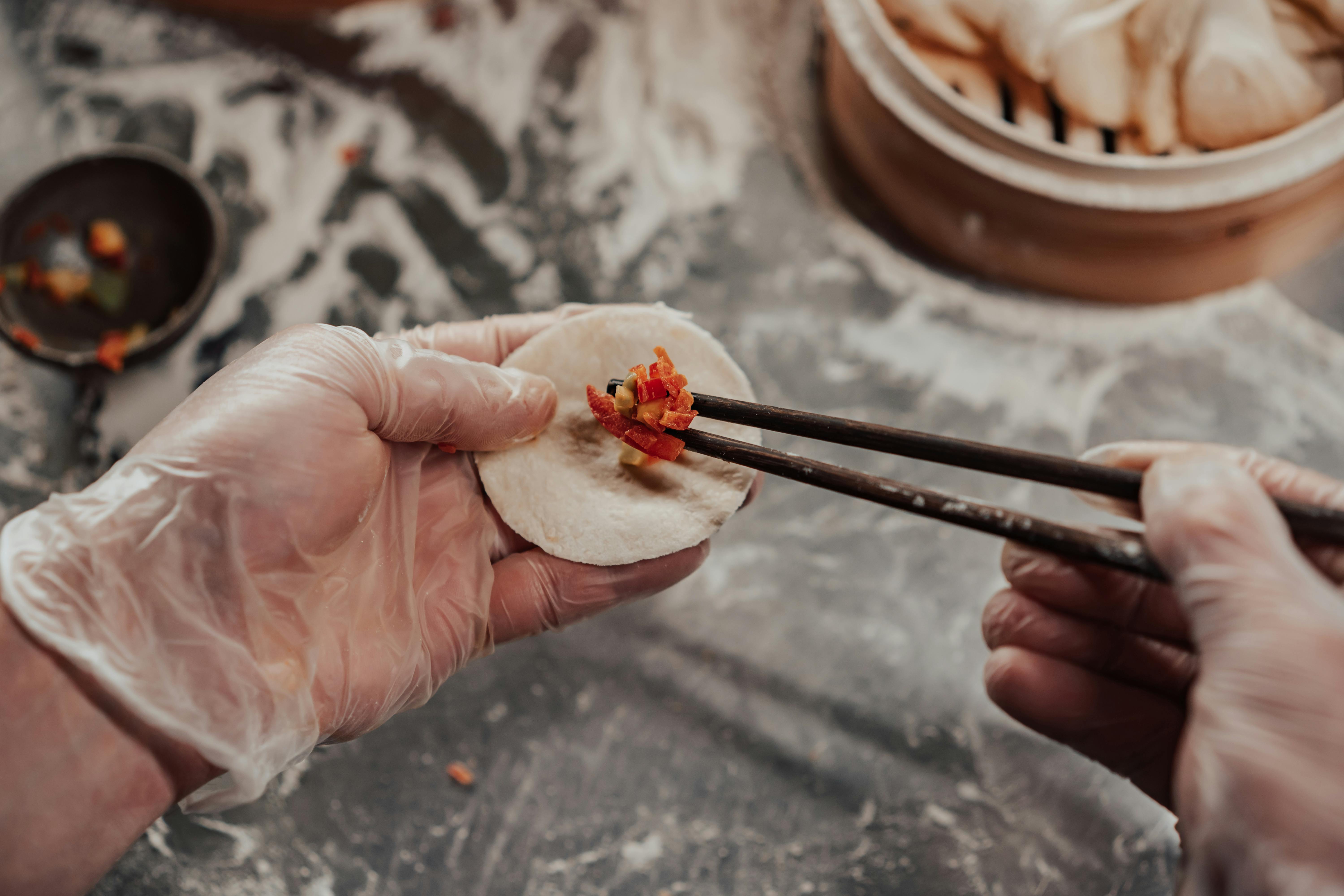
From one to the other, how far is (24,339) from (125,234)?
0.56 meters

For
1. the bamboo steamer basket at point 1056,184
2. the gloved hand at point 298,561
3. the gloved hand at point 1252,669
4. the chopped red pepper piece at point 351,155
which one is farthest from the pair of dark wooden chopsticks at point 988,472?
the chopped red pepper piece at point 351,155

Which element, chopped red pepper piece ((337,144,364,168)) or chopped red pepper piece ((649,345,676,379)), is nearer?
chopped red pepper piece ((649,345,676,379))

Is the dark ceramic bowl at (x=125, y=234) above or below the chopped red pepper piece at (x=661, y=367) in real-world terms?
above

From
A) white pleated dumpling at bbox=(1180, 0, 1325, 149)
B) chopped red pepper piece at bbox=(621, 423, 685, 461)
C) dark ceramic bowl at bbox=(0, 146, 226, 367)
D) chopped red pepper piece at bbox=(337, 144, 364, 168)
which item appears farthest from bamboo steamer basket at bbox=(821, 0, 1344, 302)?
dark ceramic bowl at bbox=(0, 146, 226, 367)

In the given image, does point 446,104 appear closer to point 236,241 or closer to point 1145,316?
point 236,241

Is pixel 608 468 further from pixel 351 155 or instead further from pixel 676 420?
pixel 351 155

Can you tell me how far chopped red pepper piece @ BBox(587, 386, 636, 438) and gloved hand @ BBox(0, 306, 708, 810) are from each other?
131 mm

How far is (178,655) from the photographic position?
1.30 meters

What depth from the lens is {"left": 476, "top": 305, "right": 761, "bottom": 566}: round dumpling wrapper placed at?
171 centimetres

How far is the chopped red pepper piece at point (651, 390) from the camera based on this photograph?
5.17 ft

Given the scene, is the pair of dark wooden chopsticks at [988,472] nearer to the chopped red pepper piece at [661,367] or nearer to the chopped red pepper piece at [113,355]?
the chopped red pepper piece at [661,367]

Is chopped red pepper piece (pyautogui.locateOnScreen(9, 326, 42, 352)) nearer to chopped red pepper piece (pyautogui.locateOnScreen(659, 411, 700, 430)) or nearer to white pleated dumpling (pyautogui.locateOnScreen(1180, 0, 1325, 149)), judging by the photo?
chopped red pepper piece (pyautogui.locateOnScreen(659, 411, 700, 430))

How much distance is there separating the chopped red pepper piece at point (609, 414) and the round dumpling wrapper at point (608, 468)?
13 cm

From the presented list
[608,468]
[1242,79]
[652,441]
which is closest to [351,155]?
[608,468]
